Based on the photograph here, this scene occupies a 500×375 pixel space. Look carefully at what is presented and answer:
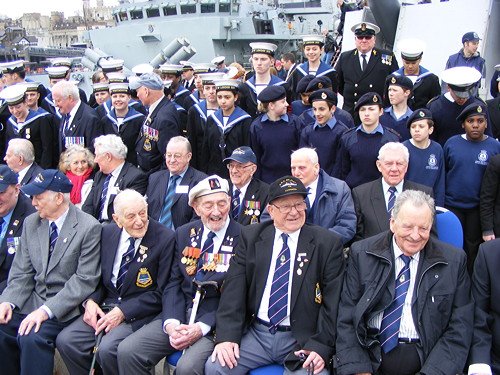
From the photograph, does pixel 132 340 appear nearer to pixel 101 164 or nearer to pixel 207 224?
pixel 207 224

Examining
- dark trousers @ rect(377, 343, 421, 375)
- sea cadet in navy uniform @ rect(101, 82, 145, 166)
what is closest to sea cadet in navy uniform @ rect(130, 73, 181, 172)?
sea cadet in navy uniform @ rect(101, 82, 145, 166)

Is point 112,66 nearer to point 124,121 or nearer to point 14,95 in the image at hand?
point 14,95

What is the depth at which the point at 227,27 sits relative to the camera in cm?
1828

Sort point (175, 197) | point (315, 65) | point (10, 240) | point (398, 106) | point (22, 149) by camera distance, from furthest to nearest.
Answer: point (315, 65) < point (22, 149) < point (398, 106) < point (175, 197) < point (10, 240)

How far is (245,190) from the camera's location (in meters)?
4.23

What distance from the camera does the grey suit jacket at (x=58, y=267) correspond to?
12.0ft

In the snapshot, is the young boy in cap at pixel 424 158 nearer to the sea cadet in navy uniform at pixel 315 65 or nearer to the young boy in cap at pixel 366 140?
the young boy in cap at pixel 366 140

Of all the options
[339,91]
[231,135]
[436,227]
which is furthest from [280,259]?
[339,91]

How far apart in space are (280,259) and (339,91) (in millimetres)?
3768

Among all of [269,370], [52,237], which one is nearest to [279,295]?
[269,370]

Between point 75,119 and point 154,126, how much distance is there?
129 cm

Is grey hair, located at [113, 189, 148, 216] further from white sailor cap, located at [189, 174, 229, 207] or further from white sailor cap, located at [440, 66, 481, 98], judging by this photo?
white sailor cap, located at [440, 66, 481, 98]

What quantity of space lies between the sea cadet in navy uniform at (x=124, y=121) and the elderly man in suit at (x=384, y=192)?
297cm

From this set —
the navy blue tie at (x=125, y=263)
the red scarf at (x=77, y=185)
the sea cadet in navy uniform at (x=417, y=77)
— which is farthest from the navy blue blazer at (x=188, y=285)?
the sea cadet in navy uniform at (x=417, y=77)
